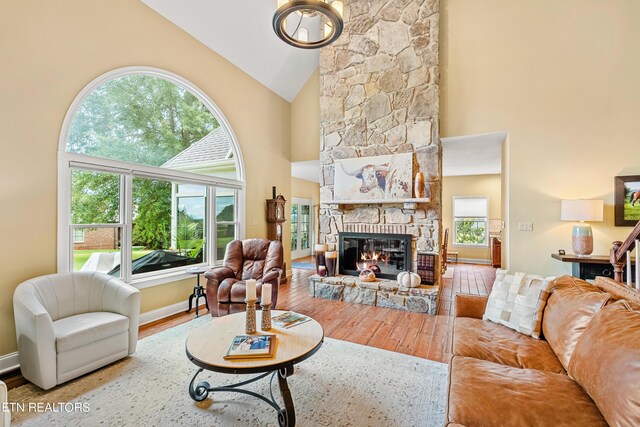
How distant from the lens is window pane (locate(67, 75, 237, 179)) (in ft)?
10.4

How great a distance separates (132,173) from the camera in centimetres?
346

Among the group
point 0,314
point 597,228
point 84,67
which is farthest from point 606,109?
point 0,314

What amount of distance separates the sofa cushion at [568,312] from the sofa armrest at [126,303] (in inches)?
129

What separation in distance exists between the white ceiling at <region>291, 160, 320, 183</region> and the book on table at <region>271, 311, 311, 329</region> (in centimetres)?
422

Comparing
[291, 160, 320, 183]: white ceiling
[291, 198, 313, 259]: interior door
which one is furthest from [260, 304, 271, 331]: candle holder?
[291, 198, 313, 259]: interior door

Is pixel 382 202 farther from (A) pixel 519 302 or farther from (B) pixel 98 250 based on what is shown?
(B) pixel 98 250

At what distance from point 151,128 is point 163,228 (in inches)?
53.0

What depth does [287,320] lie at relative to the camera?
90.7 inches

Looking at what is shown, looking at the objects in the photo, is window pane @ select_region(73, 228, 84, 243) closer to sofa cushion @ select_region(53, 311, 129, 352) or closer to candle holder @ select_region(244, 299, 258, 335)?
sofa cushion @ select_region(53, 311, 129, 352)

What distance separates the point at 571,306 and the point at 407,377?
1.27m

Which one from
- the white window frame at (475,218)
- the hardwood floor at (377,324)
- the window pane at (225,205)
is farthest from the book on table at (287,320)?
the white window frame at (475,218)

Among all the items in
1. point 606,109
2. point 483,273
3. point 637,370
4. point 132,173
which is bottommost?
point 483,273

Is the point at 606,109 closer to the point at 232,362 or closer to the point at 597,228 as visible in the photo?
the point at 597,228

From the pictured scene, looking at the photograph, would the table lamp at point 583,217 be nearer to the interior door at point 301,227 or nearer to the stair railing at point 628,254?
the stair railing at point 628,254
